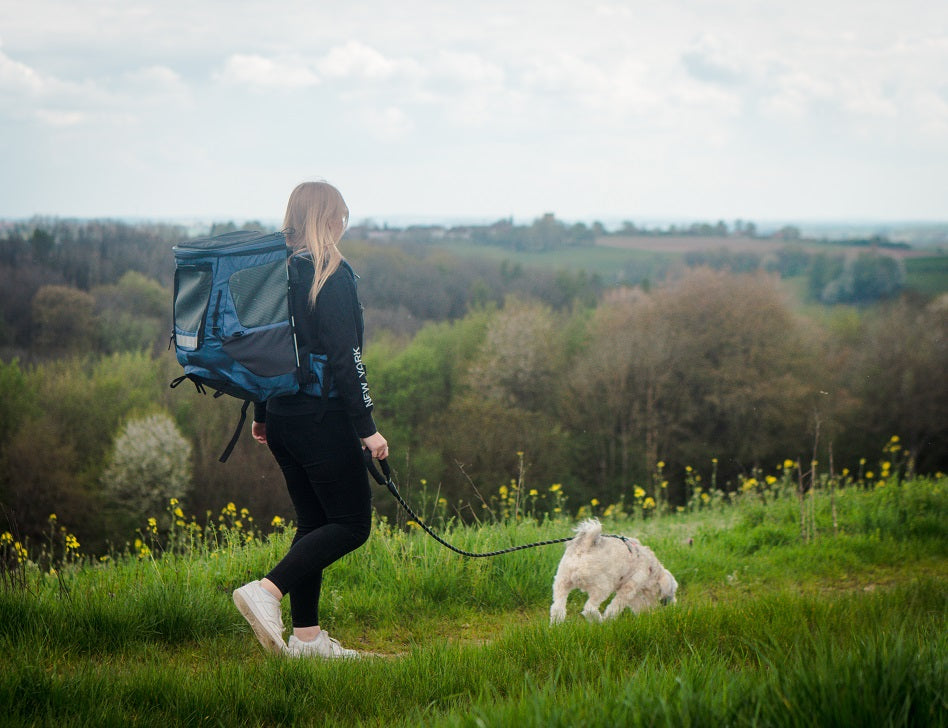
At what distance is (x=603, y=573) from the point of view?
14.5 feet

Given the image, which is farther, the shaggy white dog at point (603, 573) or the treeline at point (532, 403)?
the treeline at point (532, 403)

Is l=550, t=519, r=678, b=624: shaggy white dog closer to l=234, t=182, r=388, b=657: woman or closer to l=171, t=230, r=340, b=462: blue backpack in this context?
l=234, t=182, r=388, b=657: woman

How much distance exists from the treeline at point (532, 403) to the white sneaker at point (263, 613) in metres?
20.6

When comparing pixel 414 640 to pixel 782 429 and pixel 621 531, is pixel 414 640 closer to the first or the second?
pixel 621 531

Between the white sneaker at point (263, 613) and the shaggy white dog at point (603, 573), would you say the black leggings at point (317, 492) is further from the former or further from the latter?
the shaggy white dog at point (603, 573)

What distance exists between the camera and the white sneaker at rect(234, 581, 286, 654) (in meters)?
3.68

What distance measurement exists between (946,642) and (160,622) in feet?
11.4

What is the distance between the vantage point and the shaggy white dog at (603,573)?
14.4ft

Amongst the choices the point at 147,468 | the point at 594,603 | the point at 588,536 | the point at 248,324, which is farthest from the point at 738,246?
the point at 248,324

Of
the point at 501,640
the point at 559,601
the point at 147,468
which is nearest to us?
the point at 501,640

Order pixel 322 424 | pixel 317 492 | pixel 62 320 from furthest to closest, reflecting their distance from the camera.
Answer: pixel 62 320, pixel 317 492, pixel 322 424

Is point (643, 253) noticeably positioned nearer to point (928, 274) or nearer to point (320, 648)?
point (928, 274)

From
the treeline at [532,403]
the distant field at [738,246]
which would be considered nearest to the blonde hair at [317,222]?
the treeline at [532,403]

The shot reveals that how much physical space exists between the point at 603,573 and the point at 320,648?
5.31 ft
